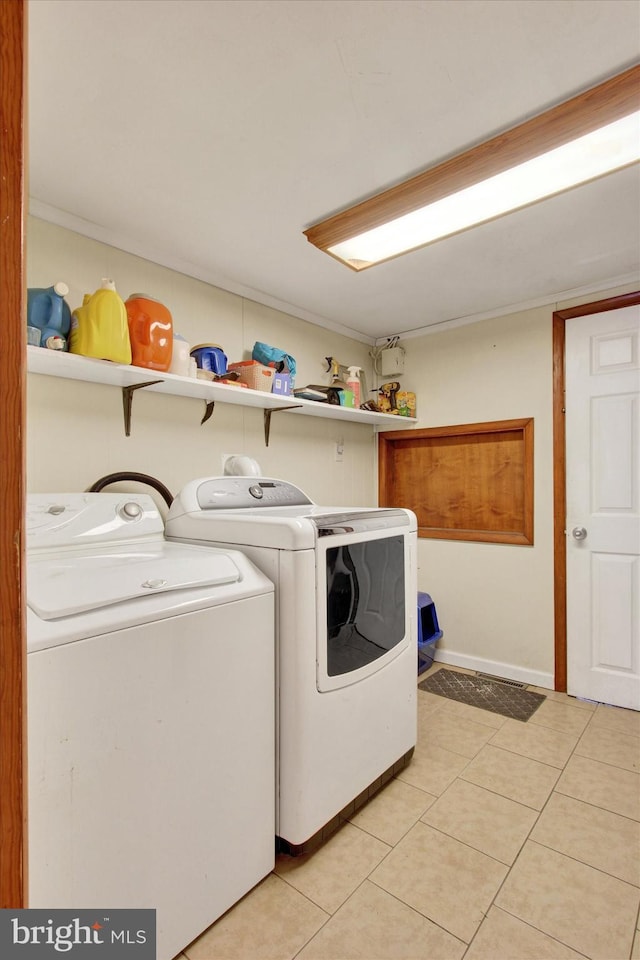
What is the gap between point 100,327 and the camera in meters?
1.67

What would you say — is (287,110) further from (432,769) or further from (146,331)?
(432,769)

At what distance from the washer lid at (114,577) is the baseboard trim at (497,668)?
226 centimetres

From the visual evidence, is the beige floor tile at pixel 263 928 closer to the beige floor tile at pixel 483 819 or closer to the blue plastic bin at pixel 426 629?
the beige floor tile at pixel 483 819

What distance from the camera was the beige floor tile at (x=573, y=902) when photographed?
1.25 meters

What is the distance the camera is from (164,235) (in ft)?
6.81

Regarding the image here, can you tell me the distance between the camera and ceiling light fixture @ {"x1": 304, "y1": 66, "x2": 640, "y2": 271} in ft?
4.48

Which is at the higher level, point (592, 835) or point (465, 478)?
point (465, 478)

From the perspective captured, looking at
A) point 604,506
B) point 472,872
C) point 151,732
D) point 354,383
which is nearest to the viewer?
Answer: point 151,732

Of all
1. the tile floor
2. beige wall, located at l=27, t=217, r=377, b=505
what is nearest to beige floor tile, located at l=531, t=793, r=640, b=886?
the tile floor

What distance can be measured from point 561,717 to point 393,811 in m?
1.22

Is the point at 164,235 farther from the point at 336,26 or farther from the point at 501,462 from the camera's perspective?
the point at 501,462

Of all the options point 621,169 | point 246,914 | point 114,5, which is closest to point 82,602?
point 246,914

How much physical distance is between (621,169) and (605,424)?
55.1 inches

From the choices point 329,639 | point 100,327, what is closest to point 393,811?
point 329,639
